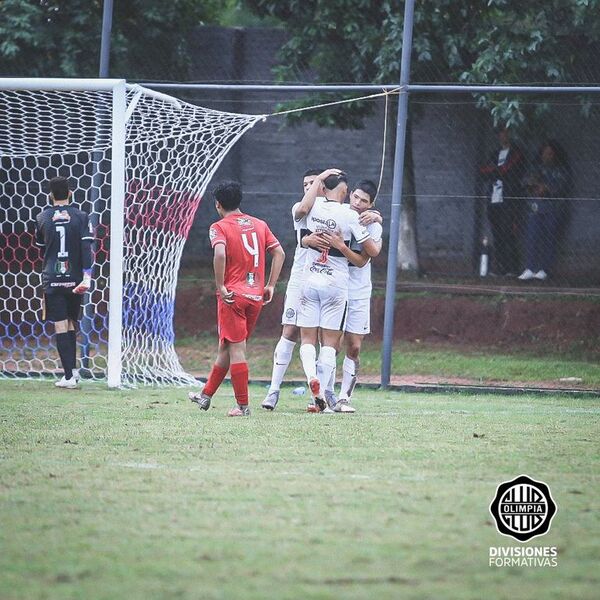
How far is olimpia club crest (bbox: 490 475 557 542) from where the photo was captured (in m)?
5.09

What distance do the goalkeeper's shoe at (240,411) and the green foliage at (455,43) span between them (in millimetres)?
6526

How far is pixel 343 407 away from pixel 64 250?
3570 mm

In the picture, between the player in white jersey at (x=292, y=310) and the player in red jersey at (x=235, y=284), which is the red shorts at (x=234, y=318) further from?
the player in white jersey at (x=292, y=310)

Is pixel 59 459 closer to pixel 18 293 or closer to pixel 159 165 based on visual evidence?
pixel 159 165

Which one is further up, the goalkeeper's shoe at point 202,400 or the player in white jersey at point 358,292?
the player in white jersey at point 358,292

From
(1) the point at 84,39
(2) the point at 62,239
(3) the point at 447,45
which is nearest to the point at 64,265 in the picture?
(2) the point at 62,239

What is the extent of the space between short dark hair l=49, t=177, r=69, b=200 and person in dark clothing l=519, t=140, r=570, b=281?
607cm

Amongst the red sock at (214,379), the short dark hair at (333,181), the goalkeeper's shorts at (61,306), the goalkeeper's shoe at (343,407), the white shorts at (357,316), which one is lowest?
the goalkeeper's shoe at (343,407)

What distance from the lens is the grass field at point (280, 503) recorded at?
14.2ft

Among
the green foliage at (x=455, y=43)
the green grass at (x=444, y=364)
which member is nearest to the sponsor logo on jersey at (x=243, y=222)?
the green grass at (x=444, y=364)

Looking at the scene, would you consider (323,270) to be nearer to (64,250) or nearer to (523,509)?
(64,250)

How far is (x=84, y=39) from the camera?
54.0 ft

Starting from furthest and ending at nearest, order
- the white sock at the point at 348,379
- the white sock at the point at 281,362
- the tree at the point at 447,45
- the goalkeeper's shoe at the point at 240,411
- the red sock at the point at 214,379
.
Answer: the tree at the point at 447,45, the white sock at the point at 348,379, the white sock at the point at 281,362, the red sock at the point at 214,379, the goalkeeper's shoe at the point at 240,411

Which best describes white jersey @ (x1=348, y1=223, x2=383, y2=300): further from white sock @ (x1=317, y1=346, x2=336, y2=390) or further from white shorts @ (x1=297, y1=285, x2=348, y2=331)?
white sock @ (x1=317, y1=346, x2=336, y2=390)
